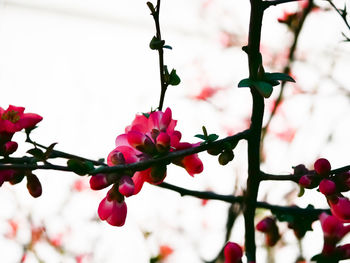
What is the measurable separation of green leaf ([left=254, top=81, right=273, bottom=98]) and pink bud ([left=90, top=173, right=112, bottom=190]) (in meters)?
0.32

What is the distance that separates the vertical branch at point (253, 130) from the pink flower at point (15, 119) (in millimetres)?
454

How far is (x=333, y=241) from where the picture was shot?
902 mm

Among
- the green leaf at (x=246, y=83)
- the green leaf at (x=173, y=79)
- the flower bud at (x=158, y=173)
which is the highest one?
the green leaf at (x=173, y=79)

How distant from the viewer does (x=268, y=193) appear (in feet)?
6.73

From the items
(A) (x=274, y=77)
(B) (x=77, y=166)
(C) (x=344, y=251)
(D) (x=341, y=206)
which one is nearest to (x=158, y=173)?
(B) (x=77, y=166)

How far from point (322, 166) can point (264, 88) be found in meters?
0.23

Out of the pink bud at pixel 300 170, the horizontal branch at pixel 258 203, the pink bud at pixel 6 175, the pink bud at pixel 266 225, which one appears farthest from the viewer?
the pink bud at pixel 266 225

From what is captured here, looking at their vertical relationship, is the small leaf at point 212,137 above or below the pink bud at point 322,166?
below

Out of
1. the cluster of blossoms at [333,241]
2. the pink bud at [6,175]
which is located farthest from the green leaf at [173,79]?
the cluster of blossoms at [333,241]

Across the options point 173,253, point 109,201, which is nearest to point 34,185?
point 109,201

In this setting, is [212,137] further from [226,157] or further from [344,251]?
[344,251]

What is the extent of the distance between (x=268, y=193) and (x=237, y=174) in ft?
0.97

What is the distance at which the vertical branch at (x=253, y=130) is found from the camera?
2.10 feet

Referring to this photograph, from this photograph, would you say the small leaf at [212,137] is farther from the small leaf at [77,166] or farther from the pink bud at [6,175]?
the pink bud at [6,175]
